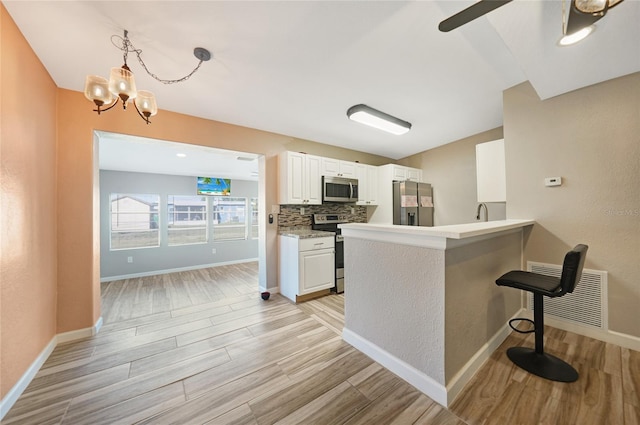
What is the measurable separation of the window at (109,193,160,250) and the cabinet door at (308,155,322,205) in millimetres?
3865

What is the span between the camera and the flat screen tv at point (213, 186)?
5533 millimetres

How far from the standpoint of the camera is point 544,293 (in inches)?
58.7

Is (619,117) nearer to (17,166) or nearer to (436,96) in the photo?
(436,96)

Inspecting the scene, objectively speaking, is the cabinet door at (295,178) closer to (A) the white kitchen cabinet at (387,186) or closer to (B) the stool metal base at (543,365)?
(A) the white kitchen cabinet at (387,186)

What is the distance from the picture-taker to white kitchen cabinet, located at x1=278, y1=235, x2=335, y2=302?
3.01 metres

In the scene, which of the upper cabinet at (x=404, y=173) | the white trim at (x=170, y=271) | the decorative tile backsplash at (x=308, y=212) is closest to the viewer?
the decorative tile backsplash at (x=308, y=212)

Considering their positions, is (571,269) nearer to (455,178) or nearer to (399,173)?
(455,178)

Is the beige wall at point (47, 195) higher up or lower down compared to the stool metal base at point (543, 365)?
higher up

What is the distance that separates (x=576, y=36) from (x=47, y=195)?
13.7 ft

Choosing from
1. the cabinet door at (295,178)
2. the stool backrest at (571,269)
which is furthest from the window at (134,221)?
the stool backrest at (571,269)

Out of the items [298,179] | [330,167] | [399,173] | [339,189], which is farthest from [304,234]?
[399,173]

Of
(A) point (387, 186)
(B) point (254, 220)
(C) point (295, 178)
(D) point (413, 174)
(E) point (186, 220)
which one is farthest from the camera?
(B) point (254, 220)

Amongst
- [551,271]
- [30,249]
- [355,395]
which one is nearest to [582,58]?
[551,271]

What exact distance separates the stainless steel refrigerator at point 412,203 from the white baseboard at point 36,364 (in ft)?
14.3
